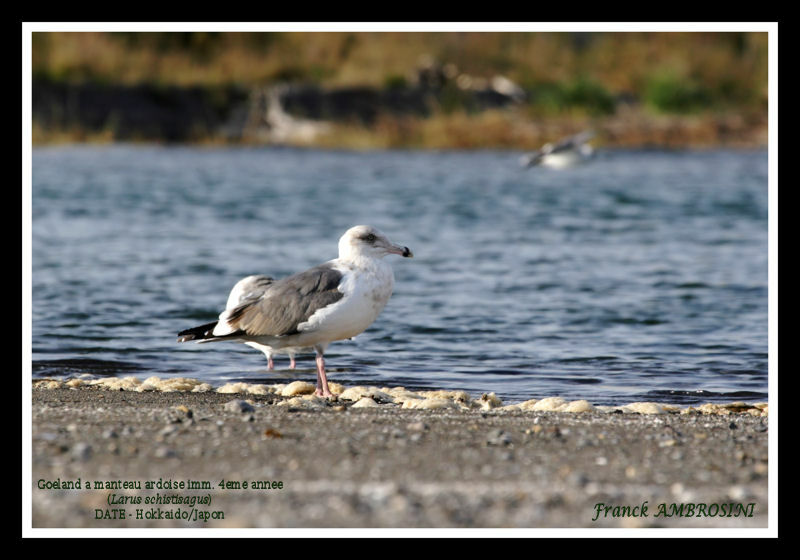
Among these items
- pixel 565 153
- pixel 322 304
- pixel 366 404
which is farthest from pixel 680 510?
pixel 565 153

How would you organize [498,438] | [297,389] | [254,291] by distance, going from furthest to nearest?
[254,291] < [297,389] < [498,438]

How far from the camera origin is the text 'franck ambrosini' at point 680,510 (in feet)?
12.5

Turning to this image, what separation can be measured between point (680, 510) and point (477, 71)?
27247mm

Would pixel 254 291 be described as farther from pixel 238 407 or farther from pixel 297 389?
pixel 238 407

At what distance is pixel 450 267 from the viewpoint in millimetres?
12359

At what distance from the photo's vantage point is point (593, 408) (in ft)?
19.7

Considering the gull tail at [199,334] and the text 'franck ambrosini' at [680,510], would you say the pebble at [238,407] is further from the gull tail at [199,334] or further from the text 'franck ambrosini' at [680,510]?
the text 'franck ambrosini' at [680,510]

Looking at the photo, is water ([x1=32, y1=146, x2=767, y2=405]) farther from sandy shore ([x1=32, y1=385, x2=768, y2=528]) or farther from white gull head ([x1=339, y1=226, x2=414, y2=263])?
sandy shore ([x1=32, y1=385, x2=768, y2=528])

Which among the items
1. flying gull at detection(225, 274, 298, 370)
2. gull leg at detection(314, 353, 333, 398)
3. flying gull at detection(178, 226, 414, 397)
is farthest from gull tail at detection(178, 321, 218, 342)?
gull leg at detection(314, 353, 333, 398)

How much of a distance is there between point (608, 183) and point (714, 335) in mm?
12212

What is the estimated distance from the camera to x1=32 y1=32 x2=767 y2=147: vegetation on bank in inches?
1057

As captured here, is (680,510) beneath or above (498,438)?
beneath

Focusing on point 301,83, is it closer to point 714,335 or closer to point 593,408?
point 714,335

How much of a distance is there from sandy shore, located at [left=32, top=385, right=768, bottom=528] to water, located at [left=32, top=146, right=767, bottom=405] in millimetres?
1780
